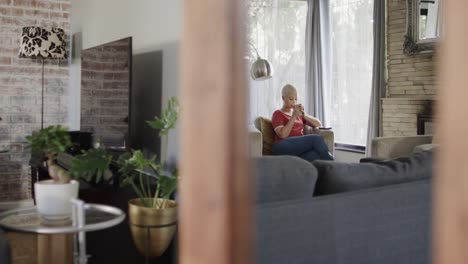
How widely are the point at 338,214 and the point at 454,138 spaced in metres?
1.07

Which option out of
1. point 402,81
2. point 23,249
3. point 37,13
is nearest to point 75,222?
point 23,249

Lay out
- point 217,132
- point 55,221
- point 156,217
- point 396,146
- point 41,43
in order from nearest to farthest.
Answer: point 217,132, point 55,221, point 156,217, point 396,146, point 41,43

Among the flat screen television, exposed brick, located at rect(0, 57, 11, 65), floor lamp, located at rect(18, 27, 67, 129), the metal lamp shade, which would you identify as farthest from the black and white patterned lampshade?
the metal lamp shade

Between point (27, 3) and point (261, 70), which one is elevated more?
point (27, 3)

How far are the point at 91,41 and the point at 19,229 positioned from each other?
3307mm

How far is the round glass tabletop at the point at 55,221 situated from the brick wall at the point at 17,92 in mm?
3087

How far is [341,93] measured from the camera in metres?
6.15

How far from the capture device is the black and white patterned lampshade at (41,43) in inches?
181

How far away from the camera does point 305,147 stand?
4812 millimetres

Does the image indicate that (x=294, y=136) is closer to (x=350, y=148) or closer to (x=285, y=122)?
(x=285, y=122)

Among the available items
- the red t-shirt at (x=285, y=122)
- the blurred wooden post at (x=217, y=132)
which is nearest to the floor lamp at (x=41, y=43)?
the red t-shirt at (x=285, y=122)

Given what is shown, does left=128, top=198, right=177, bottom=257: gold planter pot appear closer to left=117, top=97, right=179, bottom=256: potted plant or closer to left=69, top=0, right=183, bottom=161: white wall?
left=117, top=97, right=179, bottom=256: potted plant

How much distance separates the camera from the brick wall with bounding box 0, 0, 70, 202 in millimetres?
4871

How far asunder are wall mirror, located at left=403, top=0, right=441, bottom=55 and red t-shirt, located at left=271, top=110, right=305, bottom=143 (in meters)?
1.25
